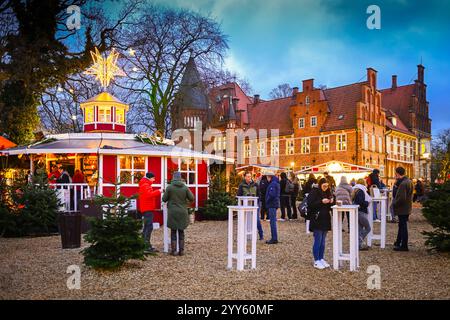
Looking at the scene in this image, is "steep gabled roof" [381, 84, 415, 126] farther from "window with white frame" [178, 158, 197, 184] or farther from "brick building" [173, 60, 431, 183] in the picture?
"window with white frame" [178, 158, 197, 184]

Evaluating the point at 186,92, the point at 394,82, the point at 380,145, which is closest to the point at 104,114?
the point at 186,92

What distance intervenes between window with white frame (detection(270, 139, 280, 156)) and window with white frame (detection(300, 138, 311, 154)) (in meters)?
3.28

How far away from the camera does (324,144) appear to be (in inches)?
1848

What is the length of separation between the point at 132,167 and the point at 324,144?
31.4 meters

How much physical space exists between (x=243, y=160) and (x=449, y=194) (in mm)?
45464

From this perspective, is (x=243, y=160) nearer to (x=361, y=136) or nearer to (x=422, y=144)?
(x=361, y=136)

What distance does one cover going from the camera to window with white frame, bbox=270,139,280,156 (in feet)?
169

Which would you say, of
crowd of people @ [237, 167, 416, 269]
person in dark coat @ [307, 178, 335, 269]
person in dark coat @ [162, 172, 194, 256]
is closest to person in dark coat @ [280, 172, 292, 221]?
crowd of people @ [237, 167, 416, 269]

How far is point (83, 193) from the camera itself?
16688mm

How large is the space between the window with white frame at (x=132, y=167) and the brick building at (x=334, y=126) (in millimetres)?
17916

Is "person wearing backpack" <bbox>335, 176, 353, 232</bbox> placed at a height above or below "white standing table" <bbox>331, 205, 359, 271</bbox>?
above

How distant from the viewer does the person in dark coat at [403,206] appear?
10758mm

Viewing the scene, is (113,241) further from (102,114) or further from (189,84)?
(189,84)

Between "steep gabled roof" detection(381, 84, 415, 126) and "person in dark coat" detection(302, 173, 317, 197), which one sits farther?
"steep gabled roof" detection(381, 84, 415, 126)
